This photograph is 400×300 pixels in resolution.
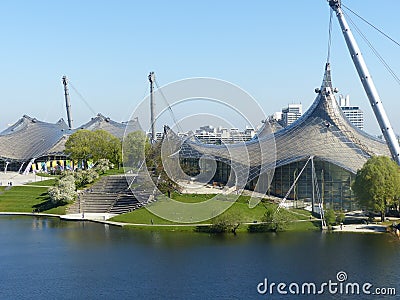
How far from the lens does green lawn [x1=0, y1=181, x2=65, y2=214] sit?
48925 mm

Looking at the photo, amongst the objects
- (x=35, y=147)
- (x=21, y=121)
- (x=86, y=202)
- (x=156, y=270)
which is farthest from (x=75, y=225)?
(x=21, y=121)

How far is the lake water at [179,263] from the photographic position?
25.4 m

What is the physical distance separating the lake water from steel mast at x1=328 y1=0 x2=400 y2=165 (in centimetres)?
622

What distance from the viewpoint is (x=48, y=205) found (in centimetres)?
4934

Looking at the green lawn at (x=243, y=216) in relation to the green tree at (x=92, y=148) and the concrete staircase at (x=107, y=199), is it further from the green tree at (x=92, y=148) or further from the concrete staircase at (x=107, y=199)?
the green tree at (x=92, y=148)

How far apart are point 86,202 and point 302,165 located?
19277 mm

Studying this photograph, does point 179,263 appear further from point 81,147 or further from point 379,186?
point 81,147

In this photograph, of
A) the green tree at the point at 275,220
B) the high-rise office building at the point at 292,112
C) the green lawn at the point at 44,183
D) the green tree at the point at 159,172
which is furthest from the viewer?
the high-rise office building at the point at 292,112

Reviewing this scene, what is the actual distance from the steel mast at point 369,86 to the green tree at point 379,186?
2793 mm

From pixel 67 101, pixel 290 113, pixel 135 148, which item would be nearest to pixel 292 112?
pixel 290 113

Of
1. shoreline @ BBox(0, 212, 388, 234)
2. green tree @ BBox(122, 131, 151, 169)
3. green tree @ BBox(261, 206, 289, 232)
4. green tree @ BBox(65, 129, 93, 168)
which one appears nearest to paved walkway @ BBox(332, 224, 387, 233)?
shoreline @ BBox(0, 212, 388, 234)

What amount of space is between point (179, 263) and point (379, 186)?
1682 cm

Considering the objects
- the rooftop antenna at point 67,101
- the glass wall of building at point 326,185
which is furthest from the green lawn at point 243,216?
the rooftop antenna at point 67,101

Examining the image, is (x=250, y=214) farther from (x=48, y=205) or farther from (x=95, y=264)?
(x=48, y=205)
